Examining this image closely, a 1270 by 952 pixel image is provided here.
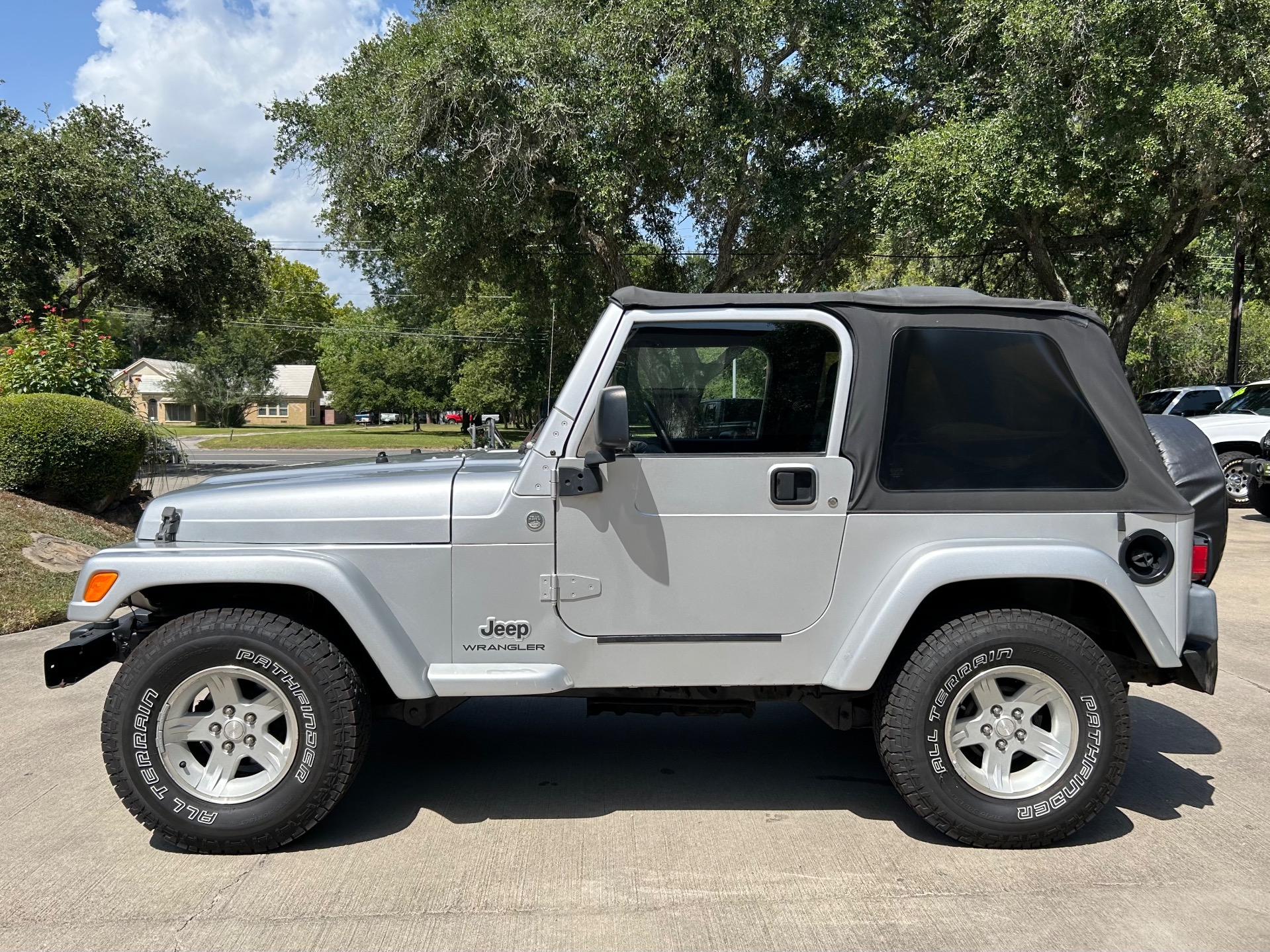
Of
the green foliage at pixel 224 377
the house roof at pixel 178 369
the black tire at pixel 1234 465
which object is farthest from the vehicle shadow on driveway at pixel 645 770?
the house roof at pixel 178 369

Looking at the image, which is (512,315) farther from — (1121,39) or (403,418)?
(403,418)

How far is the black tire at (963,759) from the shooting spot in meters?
3.53

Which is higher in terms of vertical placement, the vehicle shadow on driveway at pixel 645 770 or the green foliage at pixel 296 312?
the green foliage at pixel 296 312

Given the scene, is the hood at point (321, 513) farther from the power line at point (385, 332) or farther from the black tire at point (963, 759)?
the power line at point (385, 332)

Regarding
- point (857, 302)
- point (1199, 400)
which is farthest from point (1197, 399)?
point (857, 302)

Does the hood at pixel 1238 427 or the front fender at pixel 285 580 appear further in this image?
the hood at pixel 1238 427

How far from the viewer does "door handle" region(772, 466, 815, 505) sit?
3.55 metres

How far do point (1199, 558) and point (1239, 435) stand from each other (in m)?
12.0

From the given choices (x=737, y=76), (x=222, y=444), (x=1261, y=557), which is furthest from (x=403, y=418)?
(x=1261, y=557)

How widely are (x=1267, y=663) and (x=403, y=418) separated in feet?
274

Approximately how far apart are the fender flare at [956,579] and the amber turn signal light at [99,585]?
2.58 meters

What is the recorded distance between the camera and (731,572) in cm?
358

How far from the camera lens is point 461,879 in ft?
11.1

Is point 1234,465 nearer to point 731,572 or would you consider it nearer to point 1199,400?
point 1199,400
